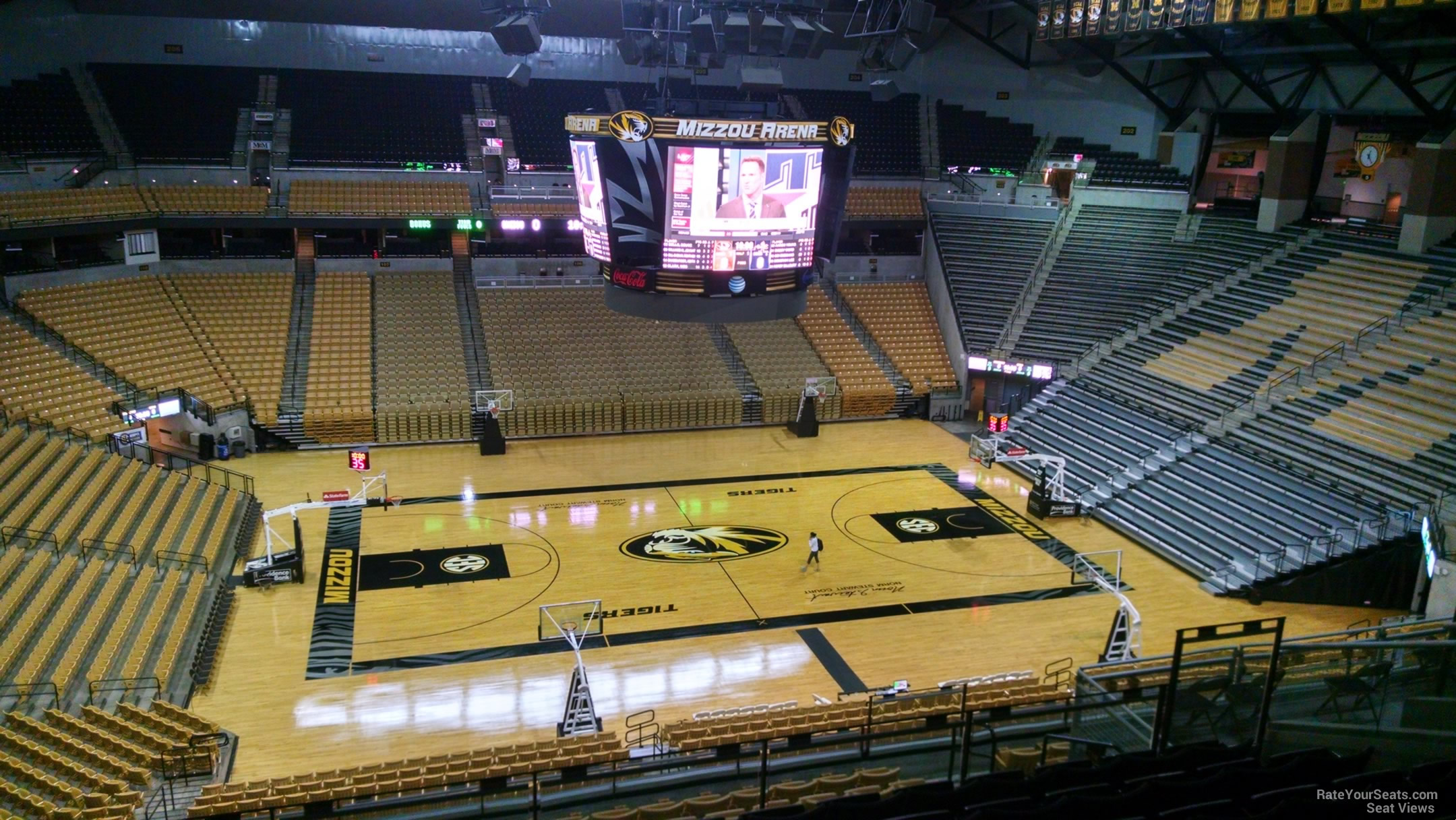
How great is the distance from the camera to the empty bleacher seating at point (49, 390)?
72.8ft

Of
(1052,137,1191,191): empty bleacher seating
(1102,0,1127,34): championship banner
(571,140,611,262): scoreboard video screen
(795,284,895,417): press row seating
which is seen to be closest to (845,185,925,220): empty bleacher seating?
(795,284,895,417): press row seating

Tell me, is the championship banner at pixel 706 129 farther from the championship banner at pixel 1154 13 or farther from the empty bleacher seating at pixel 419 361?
the empty bleacher seating at pixel 419 361

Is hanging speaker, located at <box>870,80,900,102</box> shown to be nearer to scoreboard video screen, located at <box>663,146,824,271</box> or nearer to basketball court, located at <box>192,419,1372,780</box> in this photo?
scoreboard video screen, located at <box>663,146,824,271</box>

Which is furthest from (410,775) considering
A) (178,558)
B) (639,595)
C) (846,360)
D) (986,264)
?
(986,264)

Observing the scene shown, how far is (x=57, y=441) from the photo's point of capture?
21.2 metres

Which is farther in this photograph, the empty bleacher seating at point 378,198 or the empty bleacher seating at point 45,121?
the empty bleacher seating at point 378,198

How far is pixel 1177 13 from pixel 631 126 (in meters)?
14.6

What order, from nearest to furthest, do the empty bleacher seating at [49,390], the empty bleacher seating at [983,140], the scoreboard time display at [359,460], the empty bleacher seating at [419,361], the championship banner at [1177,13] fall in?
the scoreboard time display at [359,460] → the empty bleacher seating at [49,390] → the championship banner at [1177,13] → the empty bleacher seating at [419,361] → the empty bleacher seating at [983,140]

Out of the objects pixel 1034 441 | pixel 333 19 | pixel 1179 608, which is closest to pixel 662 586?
pixel 1179 608

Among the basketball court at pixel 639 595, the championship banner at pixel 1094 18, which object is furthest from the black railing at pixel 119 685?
the championship banner at pixel 1094 18

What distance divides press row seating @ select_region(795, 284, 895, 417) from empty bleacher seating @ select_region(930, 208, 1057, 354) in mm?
3167

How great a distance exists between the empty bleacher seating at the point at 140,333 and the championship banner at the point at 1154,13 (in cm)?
2587

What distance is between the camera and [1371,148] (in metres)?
29.6

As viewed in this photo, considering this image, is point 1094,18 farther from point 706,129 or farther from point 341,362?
point 341,362
